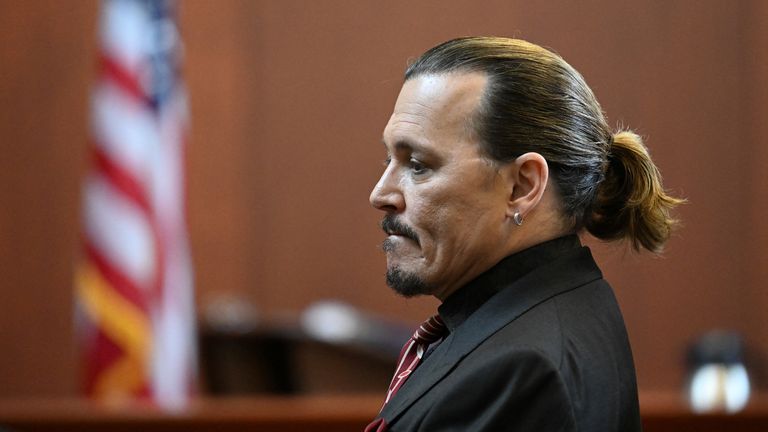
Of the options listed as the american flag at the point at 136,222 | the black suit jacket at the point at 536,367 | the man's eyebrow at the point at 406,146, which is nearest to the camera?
the black suit jacket at the point at 536,367

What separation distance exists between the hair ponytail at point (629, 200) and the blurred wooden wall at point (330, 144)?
4032 mm

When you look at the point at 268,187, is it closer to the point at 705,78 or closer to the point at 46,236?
the point at 46,236

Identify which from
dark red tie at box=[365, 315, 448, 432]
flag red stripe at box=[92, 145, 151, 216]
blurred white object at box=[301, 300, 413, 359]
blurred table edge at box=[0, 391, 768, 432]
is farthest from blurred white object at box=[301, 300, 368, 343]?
dark red tie at box=[365, 315, 448, 432]

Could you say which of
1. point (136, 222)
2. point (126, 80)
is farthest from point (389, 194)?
point (126, 80)

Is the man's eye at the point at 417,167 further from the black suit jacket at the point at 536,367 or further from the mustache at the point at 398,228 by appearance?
the black suit jacket at the point at 536,367

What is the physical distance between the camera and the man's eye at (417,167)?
4.66 ft

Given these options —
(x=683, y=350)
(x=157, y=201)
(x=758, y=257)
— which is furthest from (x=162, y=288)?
(x=758, y=257)

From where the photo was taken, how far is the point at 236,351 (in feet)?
15.2

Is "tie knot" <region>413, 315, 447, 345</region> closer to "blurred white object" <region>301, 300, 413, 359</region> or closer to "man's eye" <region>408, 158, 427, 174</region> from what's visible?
"man's eye" <region>408, 158, 427, 174</region>

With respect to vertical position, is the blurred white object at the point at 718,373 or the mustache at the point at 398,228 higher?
the mustache at the point at 398,228

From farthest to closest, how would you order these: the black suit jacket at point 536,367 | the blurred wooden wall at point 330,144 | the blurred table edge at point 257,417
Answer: the blurred wooden wall at point 330,144 → the blurred table edge at point 257,417 → the black suit jacket at point 536,367

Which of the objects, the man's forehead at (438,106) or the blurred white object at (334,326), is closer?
the man's forehead at (438,106)

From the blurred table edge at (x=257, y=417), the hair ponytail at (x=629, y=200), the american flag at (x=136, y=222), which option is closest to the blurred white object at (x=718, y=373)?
the blurred table edge at (x=257, y=417)

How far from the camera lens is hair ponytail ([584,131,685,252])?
4.94 ft
